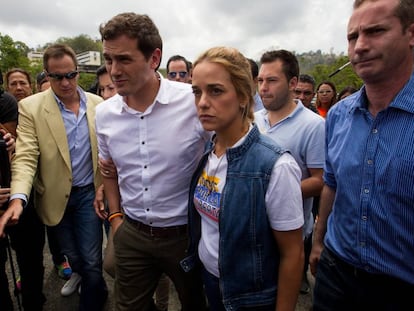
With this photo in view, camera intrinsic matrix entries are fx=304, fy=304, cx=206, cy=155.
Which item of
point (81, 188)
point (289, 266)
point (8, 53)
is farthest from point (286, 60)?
point (8, 53)

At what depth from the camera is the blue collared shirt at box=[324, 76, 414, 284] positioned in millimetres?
1443

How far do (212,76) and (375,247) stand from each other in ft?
3.90

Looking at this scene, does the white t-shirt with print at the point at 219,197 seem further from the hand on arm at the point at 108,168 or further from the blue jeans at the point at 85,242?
the blue jeans at the point at 85,242

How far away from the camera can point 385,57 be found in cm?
146

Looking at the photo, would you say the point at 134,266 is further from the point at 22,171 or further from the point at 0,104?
the point at 0,104

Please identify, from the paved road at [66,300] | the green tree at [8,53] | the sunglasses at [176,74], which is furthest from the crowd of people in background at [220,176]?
the green tree at [8,53]

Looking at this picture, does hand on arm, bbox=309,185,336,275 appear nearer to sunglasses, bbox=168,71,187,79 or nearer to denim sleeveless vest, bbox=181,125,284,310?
denim sleeveless vest, bbox=181,125,284,310

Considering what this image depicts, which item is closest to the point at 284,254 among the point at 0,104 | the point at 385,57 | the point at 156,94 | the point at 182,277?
the point at 182,277

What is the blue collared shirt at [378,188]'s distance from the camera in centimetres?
144

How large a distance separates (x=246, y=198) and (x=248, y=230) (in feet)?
0.54

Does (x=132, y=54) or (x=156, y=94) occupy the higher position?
(x=132, y=54)

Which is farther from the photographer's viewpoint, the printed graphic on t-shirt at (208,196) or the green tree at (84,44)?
the green tree at (84,44)

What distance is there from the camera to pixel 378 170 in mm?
1502

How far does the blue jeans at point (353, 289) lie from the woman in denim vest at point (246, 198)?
37 cm
